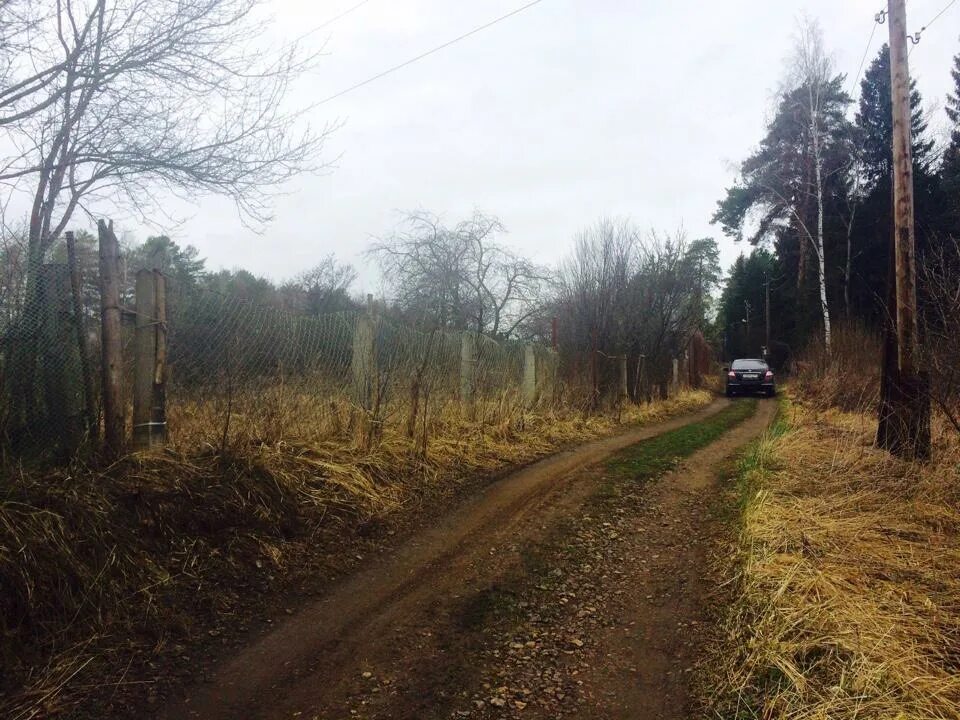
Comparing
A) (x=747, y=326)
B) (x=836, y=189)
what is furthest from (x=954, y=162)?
(x=747, y=326)

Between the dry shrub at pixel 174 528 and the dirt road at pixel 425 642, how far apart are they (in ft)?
1.72

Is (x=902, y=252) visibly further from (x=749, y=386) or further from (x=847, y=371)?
(x=749, y=386)

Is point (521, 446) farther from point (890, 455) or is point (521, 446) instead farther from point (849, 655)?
point (849, 655)

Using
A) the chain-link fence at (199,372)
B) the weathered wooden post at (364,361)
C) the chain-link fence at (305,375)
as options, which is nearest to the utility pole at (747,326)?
the chain-link fence at (305,375)

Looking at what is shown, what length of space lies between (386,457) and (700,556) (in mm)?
3542

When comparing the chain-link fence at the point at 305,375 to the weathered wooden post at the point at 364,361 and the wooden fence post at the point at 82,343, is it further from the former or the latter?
the wooden fence post at the point at 82,343

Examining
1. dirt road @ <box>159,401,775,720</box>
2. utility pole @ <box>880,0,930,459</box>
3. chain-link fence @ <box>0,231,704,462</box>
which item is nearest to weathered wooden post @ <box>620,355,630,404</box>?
chain-link fence @ <box>0,231,704,462</box>

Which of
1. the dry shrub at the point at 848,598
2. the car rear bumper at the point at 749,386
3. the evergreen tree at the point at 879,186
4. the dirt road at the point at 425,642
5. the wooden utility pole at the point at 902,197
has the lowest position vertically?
the dirt road at the point at 425,642

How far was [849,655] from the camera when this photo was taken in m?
2.89

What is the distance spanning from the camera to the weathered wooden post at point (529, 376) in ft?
40.4

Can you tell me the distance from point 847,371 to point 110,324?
12.5 metres

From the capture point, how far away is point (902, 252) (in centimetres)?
723

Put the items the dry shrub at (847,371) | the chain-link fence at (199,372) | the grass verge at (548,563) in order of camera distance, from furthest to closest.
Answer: the dry shrub at (847,371) < the chain-link fence at (199,372) < the grass verge at (548,563)

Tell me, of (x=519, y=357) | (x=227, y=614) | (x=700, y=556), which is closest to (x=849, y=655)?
(x=700, y=556)
